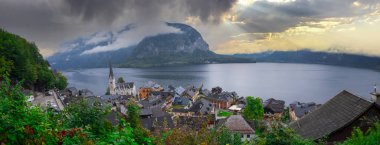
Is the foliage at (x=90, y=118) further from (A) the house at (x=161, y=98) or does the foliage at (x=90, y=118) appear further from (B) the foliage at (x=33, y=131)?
(A) the house at (x=161, y=98)

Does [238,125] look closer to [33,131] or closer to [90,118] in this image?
[90,118]

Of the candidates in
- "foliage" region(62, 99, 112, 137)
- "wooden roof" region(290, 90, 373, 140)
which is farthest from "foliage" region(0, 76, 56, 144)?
"wooden roof" region(290, 90, 373, 140)

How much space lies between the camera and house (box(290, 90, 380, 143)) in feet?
53.1

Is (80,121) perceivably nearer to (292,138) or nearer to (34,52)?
(292,138)

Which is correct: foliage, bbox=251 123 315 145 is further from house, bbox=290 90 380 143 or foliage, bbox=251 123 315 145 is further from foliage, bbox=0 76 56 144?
foliage, bbox=0 76 56 144

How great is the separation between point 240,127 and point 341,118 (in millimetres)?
20641

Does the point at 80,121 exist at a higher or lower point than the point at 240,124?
higher

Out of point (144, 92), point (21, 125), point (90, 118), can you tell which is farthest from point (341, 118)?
point (144, 92)

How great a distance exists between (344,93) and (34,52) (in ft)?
292

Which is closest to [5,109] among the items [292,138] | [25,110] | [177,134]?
[25,110]

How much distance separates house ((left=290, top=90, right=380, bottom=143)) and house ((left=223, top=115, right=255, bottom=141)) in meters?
16.9

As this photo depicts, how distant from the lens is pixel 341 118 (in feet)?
56.1

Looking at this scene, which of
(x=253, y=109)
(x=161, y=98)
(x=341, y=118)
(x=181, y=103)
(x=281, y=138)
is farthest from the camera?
(x=161, y=98)

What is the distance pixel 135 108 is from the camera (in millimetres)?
17672
